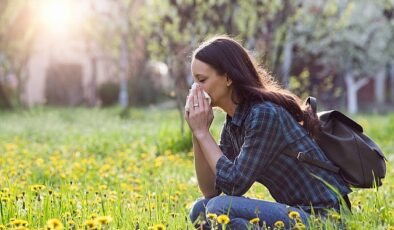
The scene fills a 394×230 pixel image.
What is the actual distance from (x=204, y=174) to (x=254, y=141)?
1.82ft

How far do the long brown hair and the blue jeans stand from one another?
16.3 inches

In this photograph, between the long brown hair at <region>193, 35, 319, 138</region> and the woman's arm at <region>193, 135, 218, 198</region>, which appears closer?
the long brown hair at <region>193, 35, 319, 138</region>

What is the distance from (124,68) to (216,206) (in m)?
20.0

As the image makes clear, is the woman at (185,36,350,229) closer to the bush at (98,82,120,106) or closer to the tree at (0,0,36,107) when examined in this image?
the tree at (0,0,36,107)

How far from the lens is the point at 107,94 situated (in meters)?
26.1

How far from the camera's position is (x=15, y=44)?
1972 centimetres

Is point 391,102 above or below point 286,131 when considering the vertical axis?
below

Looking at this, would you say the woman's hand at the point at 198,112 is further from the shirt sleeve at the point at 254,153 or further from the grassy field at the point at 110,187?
the grassy field at the point at 110,187

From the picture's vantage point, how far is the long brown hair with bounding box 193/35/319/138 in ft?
10.6

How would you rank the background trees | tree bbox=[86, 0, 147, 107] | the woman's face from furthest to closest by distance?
tree bbox=[86, 0, 147, 107]
the background trees
the woman's face

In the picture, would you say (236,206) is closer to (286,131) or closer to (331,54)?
(286,131)

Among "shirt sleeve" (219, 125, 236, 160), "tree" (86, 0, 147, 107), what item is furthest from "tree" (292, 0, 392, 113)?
"shirt sleeve" (219, 125, 236, 160)

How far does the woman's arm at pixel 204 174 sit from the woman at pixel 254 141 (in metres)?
0.20

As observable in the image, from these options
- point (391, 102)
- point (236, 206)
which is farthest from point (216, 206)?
point (391, 102)
